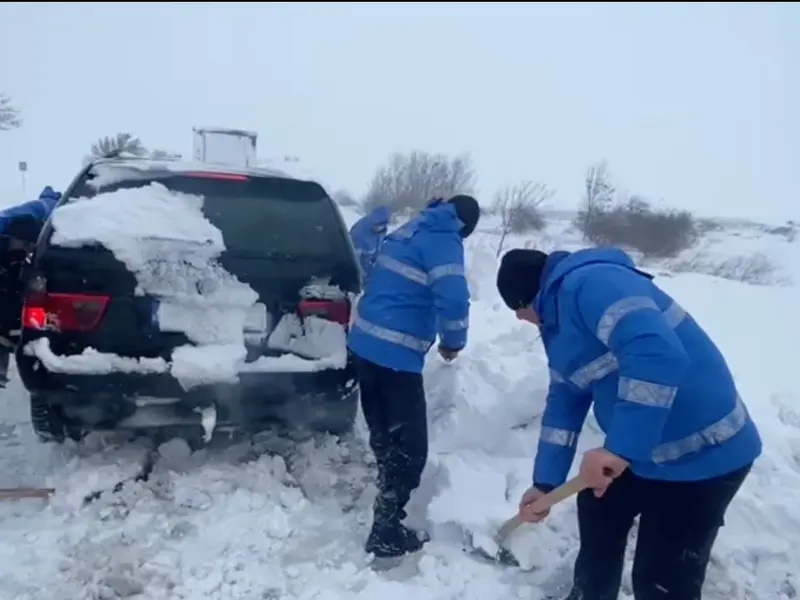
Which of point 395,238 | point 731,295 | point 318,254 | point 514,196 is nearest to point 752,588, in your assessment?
point 395,238

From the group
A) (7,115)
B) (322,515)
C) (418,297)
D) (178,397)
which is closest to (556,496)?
(418,297)

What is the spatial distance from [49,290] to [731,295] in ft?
22.3

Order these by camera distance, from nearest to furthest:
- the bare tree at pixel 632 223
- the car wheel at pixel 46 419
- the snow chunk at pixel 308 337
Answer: the car wheel at pixel 46 419, the snow chunk at pixel 308 337, the bare tree at pixel 632 223

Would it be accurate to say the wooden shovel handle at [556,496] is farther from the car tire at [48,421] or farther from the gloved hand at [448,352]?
the car tire at [48,421]

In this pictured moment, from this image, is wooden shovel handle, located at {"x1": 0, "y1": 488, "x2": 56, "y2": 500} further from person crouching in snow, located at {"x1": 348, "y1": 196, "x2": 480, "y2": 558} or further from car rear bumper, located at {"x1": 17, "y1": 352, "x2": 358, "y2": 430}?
person crouching in snow, located at {"x1": 348, "y1": 196, "x2": 480, "y2": 558}

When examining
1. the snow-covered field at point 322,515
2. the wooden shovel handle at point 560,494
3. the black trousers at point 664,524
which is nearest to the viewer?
the black trousers at point 664,524

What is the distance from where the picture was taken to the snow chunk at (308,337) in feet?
12.2

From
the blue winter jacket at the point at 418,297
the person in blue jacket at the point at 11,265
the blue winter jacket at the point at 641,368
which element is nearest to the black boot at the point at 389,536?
the blue winter jacket at the point at 418,297

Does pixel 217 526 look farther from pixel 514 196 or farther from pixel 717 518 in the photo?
pixel 514 196

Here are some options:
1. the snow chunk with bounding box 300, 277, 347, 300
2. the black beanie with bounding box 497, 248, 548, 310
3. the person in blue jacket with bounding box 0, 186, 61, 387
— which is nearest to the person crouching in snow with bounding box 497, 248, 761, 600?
the black beanie with bounding box 497, 248, 548, 310

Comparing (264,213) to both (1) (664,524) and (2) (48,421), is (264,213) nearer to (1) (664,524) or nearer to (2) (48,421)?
(2) (48,421)

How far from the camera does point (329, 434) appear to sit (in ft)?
15.0

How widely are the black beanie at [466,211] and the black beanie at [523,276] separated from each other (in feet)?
3.03

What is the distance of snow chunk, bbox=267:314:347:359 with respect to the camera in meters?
3.73
